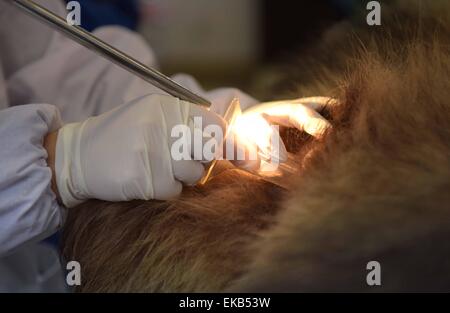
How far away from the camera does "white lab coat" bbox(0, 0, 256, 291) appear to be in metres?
0.45

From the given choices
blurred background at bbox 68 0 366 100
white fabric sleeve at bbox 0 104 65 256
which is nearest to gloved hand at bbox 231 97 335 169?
white fabric sleeve at bbox 0 104 65 256

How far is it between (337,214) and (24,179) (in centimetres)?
23

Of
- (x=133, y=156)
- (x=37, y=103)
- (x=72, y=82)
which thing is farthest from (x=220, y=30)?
(x=133, y=156)

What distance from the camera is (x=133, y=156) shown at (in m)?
0.43

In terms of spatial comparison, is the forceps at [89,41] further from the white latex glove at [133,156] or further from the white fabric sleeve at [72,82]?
the white fabric sleeve at [72,82]

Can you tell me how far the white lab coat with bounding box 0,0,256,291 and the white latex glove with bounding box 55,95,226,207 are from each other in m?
0.03

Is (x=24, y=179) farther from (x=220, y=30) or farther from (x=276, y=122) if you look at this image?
(x=220, y=30)

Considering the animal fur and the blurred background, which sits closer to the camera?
the animal fur

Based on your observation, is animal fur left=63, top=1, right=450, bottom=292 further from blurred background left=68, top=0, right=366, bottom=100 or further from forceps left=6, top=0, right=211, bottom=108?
blurred background left=68, top=0, right=366, bottom=100

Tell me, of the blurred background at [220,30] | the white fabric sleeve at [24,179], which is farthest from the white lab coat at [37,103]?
the blurred background at [220,30]
